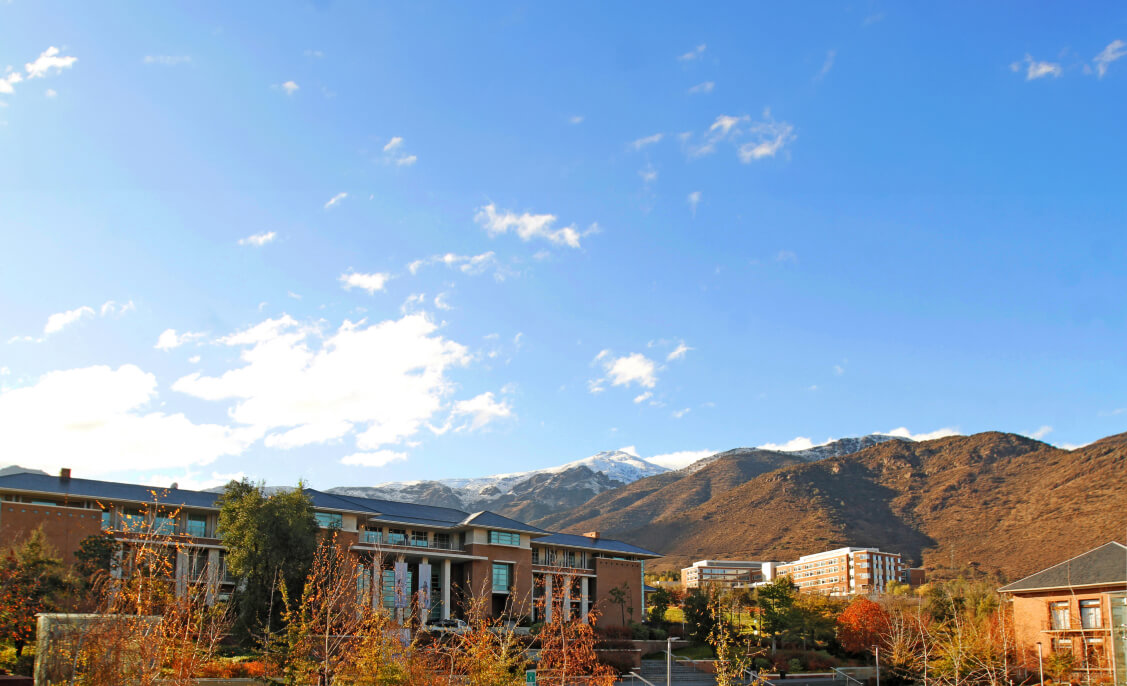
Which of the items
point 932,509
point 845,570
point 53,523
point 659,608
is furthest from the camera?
point 932,509

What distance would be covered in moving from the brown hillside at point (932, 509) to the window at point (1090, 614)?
48.8 m

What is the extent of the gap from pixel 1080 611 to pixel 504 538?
30004mm

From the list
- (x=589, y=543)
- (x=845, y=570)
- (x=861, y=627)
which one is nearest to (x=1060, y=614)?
(x=861, y=627)

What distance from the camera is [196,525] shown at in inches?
1646

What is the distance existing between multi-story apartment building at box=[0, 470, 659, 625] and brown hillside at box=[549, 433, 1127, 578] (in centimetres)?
5638

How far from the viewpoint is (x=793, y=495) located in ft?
425

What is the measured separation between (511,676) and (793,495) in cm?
11770

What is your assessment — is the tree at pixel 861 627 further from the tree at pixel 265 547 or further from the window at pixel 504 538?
the tree at pixel 265 547

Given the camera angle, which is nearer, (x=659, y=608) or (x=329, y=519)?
(x=329, y=519)

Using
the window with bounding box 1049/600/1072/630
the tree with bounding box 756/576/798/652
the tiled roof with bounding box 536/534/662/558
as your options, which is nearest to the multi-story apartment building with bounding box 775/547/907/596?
the tiled roof with bounding box 536/534/662/558

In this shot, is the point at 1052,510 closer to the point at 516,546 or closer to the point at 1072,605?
the point at 1072,605

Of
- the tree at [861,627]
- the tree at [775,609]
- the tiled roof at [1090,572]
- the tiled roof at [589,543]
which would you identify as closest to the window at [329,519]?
the tiled roof at [589,543]

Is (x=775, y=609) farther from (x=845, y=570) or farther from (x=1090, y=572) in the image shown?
(x=845, y=570)

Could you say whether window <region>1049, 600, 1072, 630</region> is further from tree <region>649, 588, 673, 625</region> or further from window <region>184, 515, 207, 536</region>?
window <region>184, 515, 207, 536</region>
